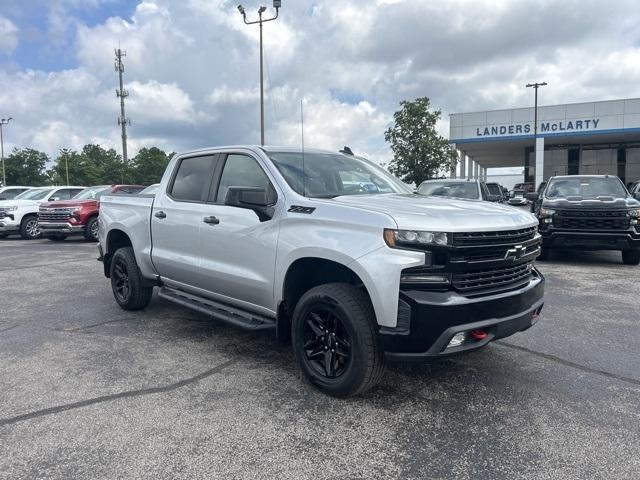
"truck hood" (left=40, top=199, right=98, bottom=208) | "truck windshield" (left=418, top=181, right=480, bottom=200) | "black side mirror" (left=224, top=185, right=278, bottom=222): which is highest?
"truck windshield" (left=418, top=181, right=480, bottom=200)

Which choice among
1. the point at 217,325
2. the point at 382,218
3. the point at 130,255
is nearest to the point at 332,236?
the point at 382,218

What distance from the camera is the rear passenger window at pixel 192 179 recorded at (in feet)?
16.2

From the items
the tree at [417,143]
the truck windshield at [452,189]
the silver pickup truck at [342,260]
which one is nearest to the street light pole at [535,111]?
the tree at [417,143]

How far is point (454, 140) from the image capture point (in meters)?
37.2

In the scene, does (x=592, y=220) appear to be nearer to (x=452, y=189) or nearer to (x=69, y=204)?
(x=452, y=189)

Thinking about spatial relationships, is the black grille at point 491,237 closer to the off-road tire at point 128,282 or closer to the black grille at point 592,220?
the off-road tire at point 128,282

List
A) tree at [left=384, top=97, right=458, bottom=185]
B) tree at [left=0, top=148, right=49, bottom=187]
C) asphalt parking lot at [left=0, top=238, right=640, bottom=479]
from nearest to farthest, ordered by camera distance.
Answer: asphalt parking lot at [left=0, top=238, right=640, bottom=479] → tree at [left=384, top=97, right=458, bottom=185] → tree at [left=0, top=148, right=49, bottom=187]

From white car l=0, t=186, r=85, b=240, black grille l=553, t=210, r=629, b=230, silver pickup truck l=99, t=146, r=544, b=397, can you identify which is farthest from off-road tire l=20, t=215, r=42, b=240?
black grille l=553, t=210, r=629, b=230

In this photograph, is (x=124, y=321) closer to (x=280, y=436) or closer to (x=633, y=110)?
(x=280, y=436)

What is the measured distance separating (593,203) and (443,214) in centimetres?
708

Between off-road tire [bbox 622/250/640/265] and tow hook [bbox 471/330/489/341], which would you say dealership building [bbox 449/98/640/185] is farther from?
tow hook [bbox 471/330/489/341]

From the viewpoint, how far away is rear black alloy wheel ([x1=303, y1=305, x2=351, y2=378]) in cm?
355

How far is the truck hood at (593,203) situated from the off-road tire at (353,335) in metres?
7.18

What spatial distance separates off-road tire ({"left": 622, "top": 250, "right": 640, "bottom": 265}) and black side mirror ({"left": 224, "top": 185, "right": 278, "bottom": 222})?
7993mm
